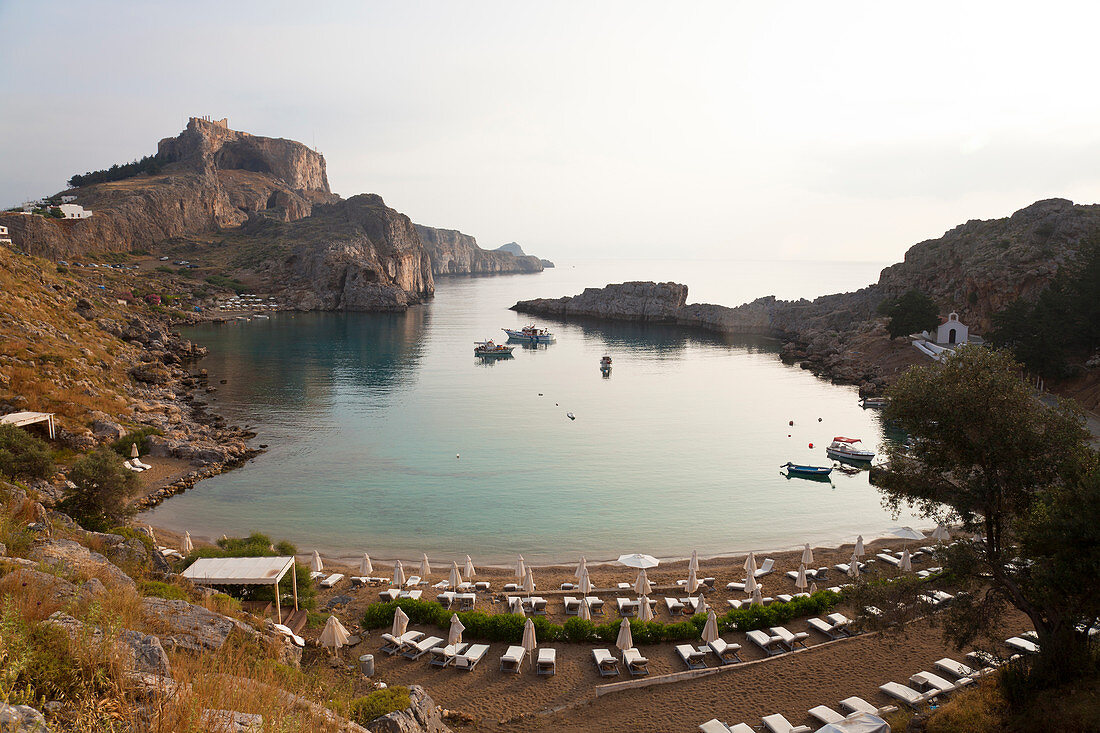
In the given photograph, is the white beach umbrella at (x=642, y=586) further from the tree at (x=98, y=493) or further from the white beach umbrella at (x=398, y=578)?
the tree at (x=98, y=493)

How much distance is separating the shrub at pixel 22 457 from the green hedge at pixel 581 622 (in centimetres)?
1564

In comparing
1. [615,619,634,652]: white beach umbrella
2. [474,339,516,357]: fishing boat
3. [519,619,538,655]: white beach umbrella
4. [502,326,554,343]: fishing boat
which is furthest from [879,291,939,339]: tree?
[519,619,538,655]: white beach umbrella

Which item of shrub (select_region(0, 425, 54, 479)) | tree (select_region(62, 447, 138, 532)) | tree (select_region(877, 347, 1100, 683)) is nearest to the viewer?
tree (select_region(877, 347, 1100, 683))

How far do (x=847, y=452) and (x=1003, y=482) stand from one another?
29.8 meters

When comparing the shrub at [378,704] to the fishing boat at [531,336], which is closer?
the shrub at [378,704]

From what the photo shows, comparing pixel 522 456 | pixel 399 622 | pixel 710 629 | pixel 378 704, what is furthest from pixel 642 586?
pixel 522 456

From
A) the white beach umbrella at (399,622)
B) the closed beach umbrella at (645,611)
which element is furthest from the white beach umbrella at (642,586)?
the white beach umbrella at (399,622)

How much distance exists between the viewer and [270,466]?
3622 centimetres

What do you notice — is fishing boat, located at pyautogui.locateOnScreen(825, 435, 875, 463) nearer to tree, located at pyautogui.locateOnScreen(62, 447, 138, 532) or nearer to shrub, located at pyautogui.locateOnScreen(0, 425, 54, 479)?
tree, located at pyautogui.locateOnScreen(62, 447, 138, 532)

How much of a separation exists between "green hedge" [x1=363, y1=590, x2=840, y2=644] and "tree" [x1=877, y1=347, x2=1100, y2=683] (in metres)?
4.83

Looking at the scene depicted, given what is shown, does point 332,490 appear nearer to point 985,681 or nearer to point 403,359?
point 985,681

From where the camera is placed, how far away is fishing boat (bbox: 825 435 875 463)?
40312 mm

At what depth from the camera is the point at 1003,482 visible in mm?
12984

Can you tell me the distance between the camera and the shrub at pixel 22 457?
22.2 meters
